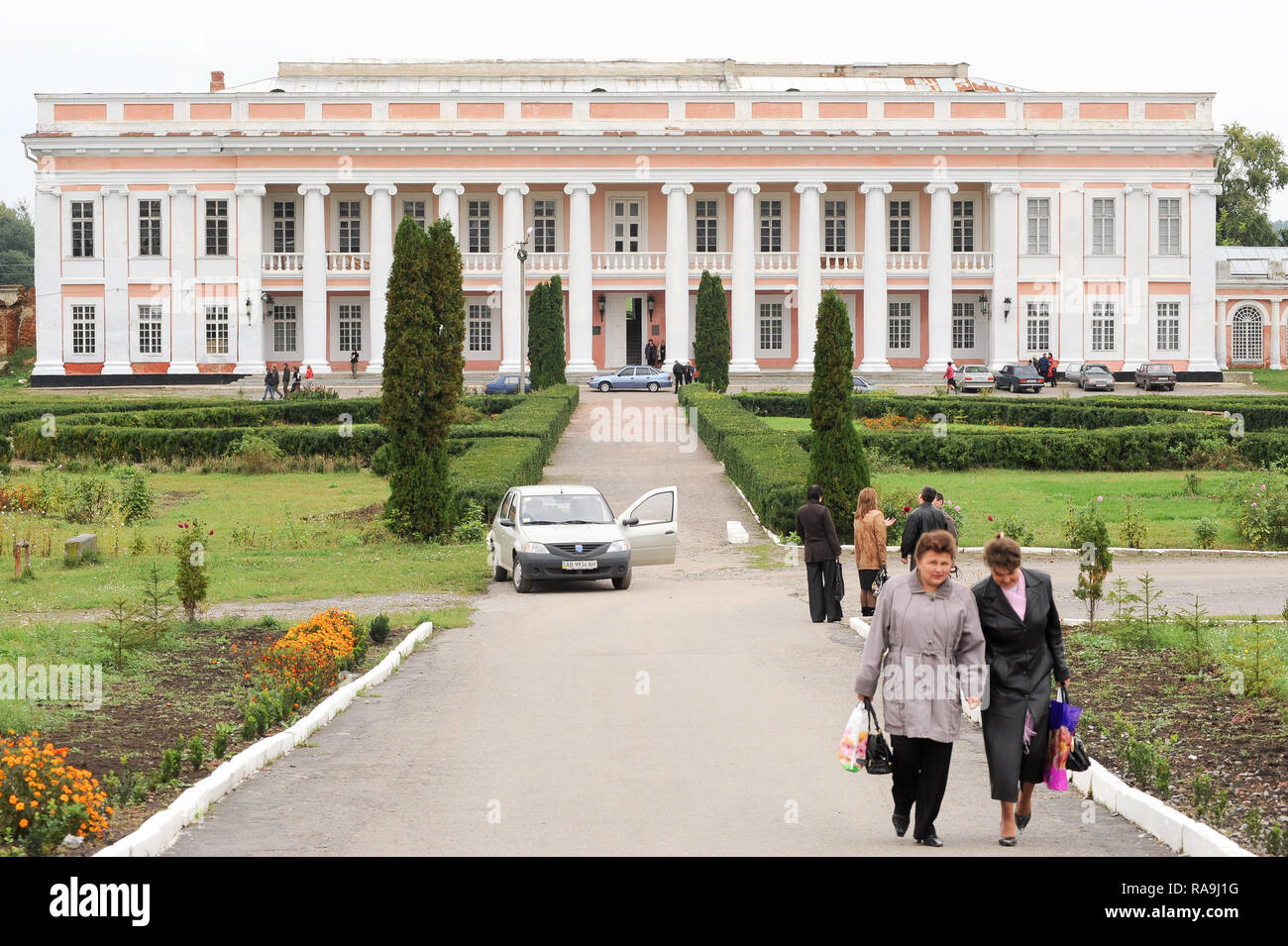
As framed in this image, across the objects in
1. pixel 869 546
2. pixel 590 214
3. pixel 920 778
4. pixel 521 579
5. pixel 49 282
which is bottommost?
pixel 920 778

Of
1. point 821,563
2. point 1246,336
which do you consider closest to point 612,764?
point 821,563

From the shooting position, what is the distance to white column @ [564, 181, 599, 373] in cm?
6550

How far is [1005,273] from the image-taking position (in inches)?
2589

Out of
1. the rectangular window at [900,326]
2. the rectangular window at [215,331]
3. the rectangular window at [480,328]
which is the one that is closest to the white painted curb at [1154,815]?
the rectangular window at [480,328]

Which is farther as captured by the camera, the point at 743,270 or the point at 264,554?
the point at 743,270

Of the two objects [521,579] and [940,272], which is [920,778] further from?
[940,272]

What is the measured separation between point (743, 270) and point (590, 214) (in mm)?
7114

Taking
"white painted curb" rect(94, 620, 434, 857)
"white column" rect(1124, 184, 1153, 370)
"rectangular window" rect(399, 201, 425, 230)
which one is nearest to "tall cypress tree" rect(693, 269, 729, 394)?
"rectangular window" rect(399, 201, 425, 230)

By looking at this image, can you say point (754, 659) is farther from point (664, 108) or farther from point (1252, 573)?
point (664, 108)

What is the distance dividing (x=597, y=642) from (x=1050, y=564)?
26.8ft

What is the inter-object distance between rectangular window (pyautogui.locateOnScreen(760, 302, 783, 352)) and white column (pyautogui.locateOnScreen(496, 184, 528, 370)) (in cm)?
1062

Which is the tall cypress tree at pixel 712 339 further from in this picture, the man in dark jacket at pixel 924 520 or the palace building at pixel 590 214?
the man in dark jacket at pixel 924 520

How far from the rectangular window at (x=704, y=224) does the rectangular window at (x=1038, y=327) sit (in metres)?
13.7

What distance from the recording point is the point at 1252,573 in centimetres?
1983
